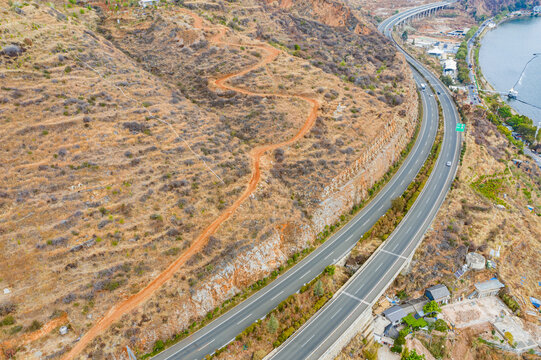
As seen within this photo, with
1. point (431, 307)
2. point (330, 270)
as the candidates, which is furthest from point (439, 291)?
A: point (330, 270)

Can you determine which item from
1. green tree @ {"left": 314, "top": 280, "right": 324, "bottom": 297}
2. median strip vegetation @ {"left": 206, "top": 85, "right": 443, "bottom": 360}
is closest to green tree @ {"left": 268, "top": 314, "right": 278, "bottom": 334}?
median strip vegetation @ {"left": 206, "top": 85, "right": 443, "bottom": 360}

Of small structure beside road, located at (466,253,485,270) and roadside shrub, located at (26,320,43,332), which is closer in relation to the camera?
roadside shrub, located at (26,320,43,332)

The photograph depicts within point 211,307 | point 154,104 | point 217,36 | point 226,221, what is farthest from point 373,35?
point 211,307

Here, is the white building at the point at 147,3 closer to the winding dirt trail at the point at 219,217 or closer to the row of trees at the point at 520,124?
the winding dirt trail at the point at 219,217

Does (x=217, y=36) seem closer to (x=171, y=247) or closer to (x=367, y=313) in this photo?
(x=171, y=247)

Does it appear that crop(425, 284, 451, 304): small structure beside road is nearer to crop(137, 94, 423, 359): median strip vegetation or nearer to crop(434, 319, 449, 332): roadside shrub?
crop(434, 319, 449, 332): roadside shrub

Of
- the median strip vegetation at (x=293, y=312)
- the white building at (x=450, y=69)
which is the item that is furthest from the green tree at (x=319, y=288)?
the white building at (x=450, y=69)
